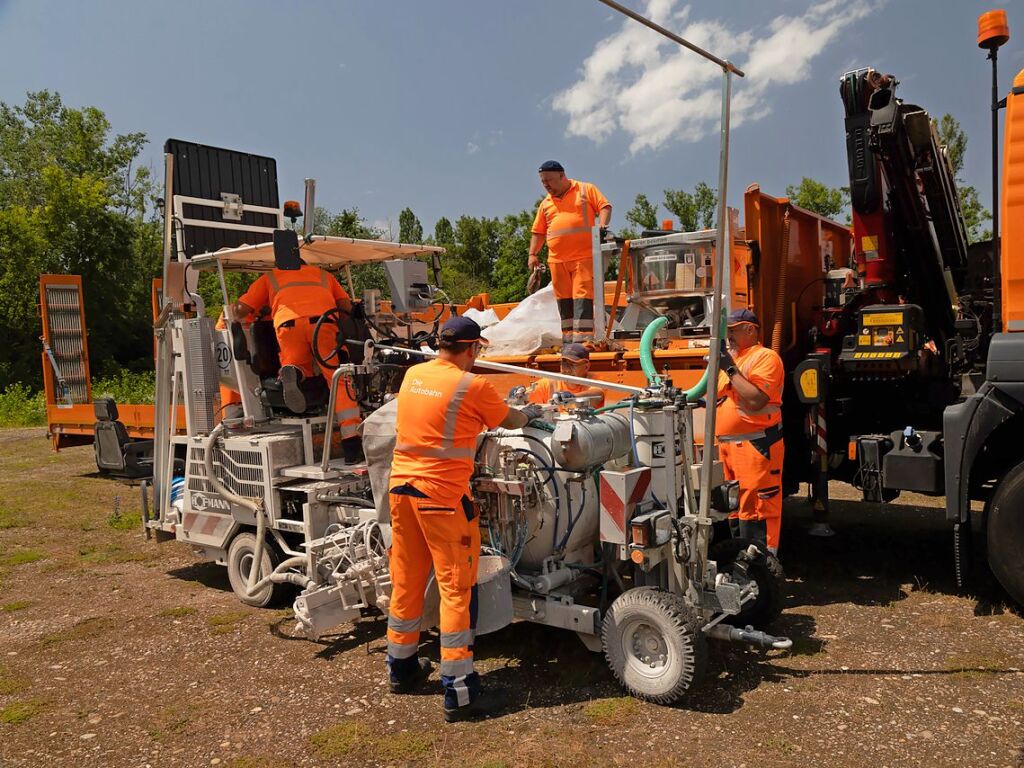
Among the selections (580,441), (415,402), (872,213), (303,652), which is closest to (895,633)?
(580,441)

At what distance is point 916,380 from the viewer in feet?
17.5

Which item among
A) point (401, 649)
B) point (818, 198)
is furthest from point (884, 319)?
point (818, 198)

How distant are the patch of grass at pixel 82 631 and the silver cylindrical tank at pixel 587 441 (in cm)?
322

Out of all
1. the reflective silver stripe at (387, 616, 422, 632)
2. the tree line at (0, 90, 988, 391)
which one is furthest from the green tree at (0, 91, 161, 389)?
the reflective silver stripe at (387, 616, 422, 632)

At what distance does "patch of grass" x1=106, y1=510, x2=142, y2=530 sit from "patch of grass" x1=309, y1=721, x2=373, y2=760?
517cm

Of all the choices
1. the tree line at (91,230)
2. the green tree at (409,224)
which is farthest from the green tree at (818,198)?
the green tree at (409,224)

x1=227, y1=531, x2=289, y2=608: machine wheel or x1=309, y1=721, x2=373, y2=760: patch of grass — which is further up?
x1=227, y1=531, x2=289, y2=608: machine wheel

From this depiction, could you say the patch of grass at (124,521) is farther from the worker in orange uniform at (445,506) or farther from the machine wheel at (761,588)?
the machine wheel at (761,588)

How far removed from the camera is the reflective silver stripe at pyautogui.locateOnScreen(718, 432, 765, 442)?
478 cm

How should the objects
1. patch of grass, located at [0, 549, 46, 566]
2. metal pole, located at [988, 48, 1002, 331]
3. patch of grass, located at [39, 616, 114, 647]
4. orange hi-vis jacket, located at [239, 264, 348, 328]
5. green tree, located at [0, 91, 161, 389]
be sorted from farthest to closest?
green tree, located at [0, 91, 161, 389] < patch of grass, located at [0, 549, 46, 566] < orange hi-vis jacket, located at [239, 264, 348, 328] < patch of grass, located at [39, 616, 114, 647] < metal pole, located at [988, 48, 1002, 331]

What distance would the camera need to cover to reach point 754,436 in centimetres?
479

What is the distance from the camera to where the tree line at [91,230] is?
91.7ft

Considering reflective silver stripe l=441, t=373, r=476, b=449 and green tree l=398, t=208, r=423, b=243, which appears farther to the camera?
green tree l=398, t=208, r=423, b=243

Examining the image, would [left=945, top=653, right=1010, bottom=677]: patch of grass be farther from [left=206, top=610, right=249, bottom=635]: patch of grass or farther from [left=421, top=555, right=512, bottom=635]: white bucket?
[left=206, top=610, right=249, bottom=635]: patch of grass
